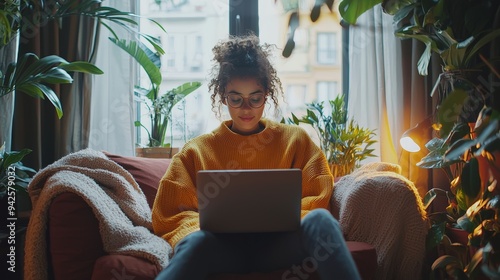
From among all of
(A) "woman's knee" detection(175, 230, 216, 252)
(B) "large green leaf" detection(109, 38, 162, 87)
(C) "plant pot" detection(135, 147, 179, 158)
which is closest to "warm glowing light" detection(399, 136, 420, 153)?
(A) "woman's knee" detection(175, 230, 216, 252)

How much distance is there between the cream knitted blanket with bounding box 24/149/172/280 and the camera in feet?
5.15

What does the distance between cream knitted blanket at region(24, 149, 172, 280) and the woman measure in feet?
0.33

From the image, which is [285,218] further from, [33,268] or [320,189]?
[33,268]

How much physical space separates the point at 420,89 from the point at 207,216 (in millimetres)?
1506

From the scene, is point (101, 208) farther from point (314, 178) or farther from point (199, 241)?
point (314, 178)

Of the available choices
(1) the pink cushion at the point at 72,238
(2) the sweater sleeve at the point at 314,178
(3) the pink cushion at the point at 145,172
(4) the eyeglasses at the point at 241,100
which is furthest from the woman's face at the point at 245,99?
(1) the pink cushion at the point at 72,238

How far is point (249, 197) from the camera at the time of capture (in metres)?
1.40

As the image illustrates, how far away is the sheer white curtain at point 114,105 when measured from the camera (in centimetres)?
269

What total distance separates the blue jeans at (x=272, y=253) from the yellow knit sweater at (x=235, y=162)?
0.79ft

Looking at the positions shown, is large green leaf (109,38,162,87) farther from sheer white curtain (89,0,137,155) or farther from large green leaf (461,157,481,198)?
large green leaf (461,157,481,198)

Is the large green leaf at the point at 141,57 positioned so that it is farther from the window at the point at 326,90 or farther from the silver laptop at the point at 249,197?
the silver laptop at the point at 249,197

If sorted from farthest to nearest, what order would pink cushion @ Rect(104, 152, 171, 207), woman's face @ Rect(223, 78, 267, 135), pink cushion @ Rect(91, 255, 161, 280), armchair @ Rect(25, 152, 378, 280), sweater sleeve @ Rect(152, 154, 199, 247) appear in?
pink cushion @ Rect(104, 152, 171, 207), woman's face @ Rect(223, 78, 267, 135), sweater sleeve @ Rect(152, 154, 199, 247), armchair @ Rect(25, 152, 378, 280), pink cushion @ Rect(91, 255, 161, 280)

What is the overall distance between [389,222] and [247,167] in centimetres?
54

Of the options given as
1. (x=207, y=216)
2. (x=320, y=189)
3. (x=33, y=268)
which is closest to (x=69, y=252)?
(x=33, y=268)
